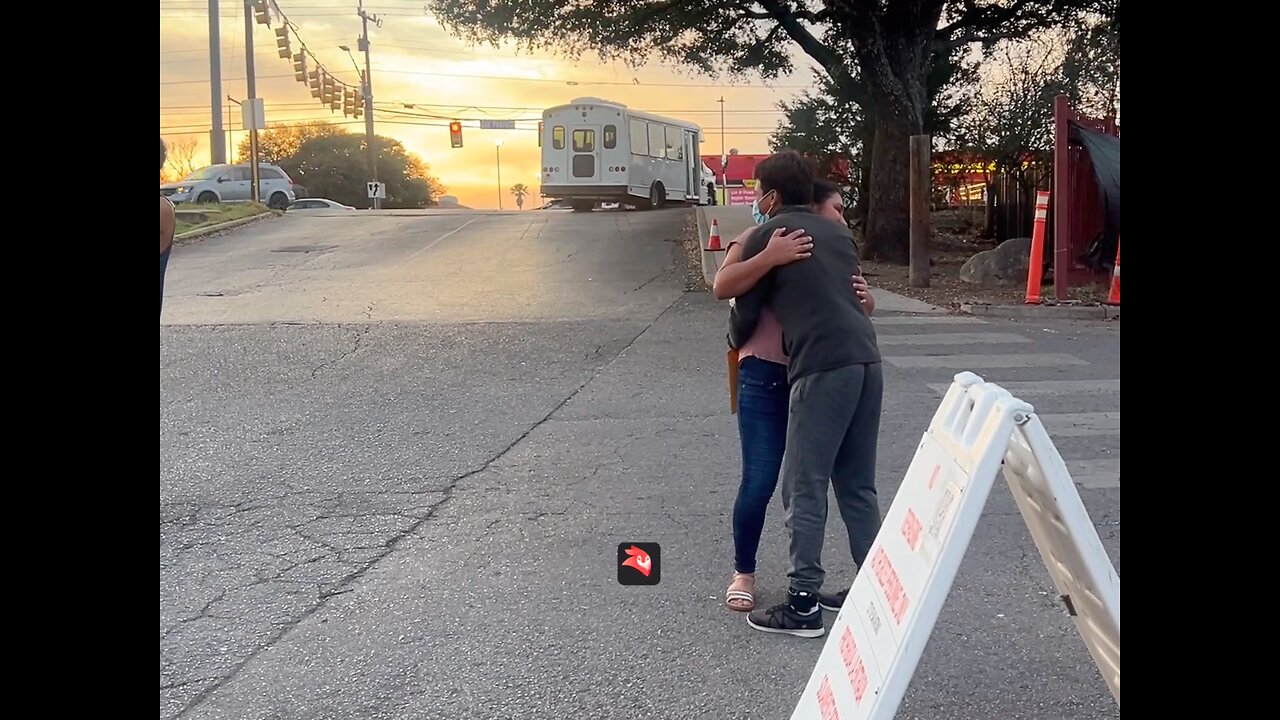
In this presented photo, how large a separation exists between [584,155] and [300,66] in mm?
7744

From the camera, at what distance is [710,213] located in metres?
24.3

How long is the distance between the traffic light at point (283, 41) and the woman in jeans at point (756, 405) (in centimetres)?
2254

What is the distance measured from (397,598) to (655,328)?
298 inches

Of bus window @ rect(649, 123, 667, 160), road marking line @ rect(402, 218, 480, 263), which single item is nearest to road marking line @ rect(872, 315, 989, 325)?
road marking line @ rect(402, 218, 480, 263)

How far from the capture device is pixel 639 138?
31.0 m

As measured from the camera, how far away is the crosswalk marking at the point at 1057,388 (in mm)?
8617

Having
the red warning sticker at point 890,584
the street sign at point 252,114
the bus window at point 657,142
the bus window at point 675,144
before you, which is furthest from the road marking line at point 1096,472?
the bus window at point 675,144

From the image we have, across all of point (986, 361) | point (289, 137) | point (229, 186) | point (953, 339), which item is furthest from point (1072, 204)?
point (289, 137)

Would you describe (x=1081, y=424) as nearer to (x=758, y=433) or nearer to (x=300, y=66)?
(x=758, y=433)

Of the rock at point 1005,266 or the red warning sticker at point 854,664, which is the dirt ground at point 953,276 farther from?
the red warning sticker at point 854,664

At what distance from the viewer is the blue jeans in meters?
4.37

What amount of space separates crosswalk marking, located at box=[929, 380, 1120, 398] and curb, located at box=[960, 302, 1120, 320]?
13.1ft
